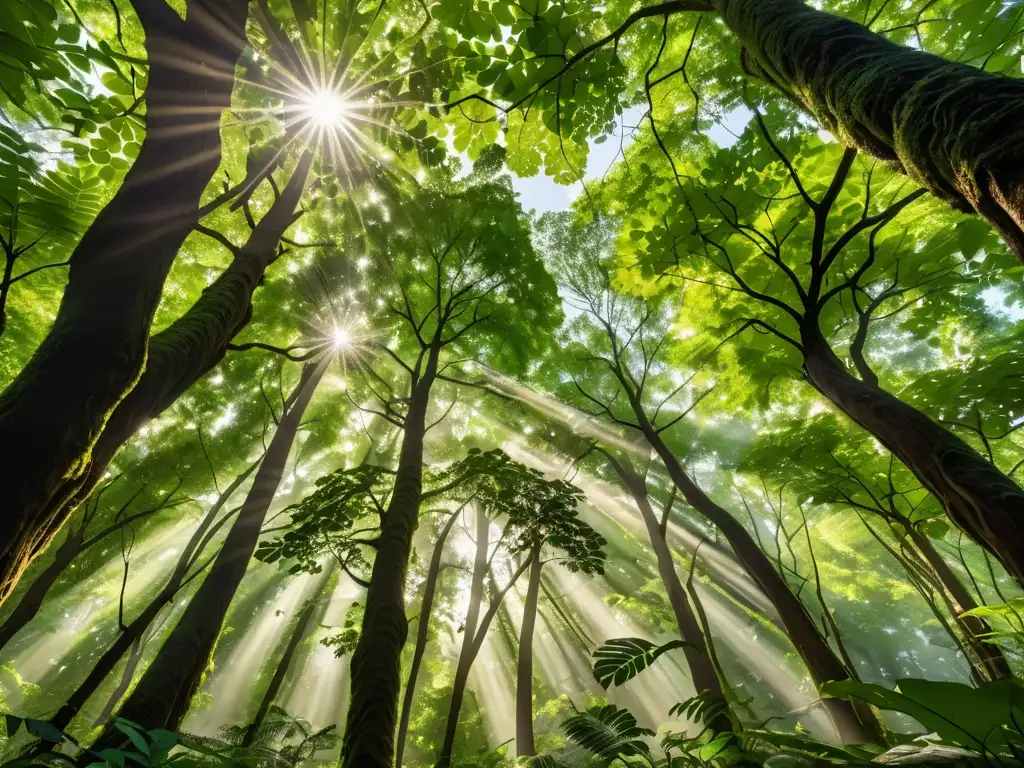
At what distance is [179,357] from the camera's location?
1.85 meters

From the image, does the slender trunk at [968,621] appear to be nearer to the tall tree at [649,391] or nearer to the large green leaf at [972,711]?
the tall tree at [649,391]

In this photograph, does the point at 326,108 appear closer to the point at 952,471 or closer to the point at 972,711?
the point at 952,471

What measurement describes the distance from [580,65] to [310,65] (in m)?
2.13

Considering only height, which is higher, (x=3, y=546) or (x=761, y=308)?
(x=761, y=308)

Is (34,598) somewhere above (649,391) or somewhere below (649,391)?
below

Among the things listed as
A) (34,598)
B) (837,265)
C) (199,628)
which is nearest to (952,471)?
(837,265)

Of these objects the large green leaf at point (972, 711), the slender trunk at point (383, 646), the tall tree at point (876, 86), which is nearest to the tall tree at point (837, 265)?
the large green leaf at point (972, 711)

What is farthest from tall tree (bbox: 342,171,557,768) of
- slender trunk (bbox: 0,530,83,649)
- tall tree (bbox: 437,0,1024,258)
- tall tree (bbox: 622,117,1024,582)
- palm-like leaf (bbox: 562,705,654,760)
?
slender trunk (bbox: 0,530,83,649)

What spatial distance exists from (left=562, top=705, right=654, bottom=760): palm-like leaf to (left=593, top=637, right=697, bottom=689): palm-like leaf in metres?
0.18

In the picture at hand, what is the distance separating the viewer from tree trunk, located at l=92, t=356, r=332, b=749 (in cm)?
315

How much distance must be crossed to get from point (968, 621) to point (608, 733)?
3963 mm

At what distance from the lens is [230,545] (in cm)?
478

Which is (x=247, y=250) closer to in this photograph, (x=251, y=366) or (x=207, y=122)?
(x=207, y=122)

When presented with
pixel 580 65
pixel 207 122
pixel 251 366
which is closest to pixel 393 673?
pixel 207 122
